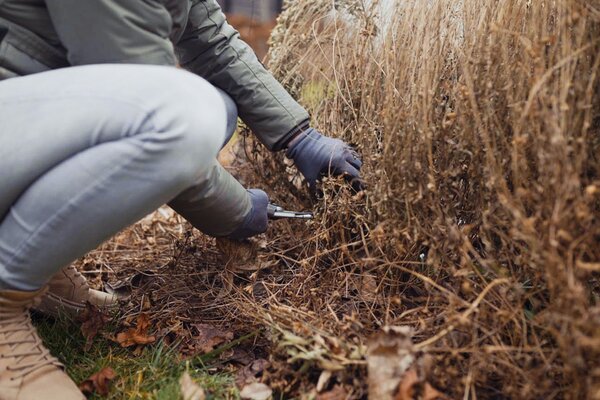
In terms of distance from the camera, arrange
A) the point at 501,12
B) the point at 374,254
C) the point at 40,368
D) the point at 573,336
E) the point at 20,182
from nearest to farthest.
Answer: the point at 573,336
the point at 20,182
the point at 40,368
the point at 501,12
the point at 374,254

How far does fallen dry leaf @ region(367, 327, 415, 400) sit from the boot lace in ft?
2.29

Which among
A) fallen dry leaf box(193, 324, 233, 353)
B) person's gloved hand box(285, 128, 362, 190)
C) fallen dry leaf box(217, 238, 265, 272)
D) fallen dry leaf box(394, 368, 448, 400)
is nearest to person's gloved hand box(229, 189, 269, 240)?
fallen dry leaf box(217, 238, 265, 272)

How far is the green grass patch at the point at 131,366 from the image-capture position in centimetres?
149

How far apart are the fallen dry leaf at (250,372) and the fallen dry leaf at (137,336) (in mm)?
260

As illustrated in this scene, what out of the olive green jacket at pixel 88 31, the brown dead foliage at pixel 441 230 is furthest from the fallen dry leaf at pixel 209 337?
the olive green jacket at pixel 88 31

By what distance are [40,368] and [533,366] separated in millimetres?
1041

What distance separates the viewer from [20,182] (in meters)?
1.29

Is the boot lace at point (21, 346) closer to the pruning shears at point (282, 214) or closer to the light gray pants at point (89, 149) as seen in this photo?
the light gray pants at point (89, 149)

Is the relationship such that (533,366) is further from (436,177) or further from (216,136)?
(216,136)

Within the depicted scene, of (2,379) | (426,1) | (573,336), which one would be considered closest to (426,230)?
(573,336)

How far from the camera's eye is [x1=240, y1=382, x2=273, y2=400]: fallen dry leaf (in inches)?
57.2

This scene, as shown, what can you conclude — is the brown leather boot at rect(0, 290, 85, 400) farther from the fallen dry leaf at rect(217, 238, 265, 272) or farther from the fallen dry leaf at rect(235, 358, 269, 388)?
the fallen dry leaf at rect(217, 238, 265, 272)

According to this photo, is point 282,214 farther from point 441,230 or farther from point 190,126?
point 190,126

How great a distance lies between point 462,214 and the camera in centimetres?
163
